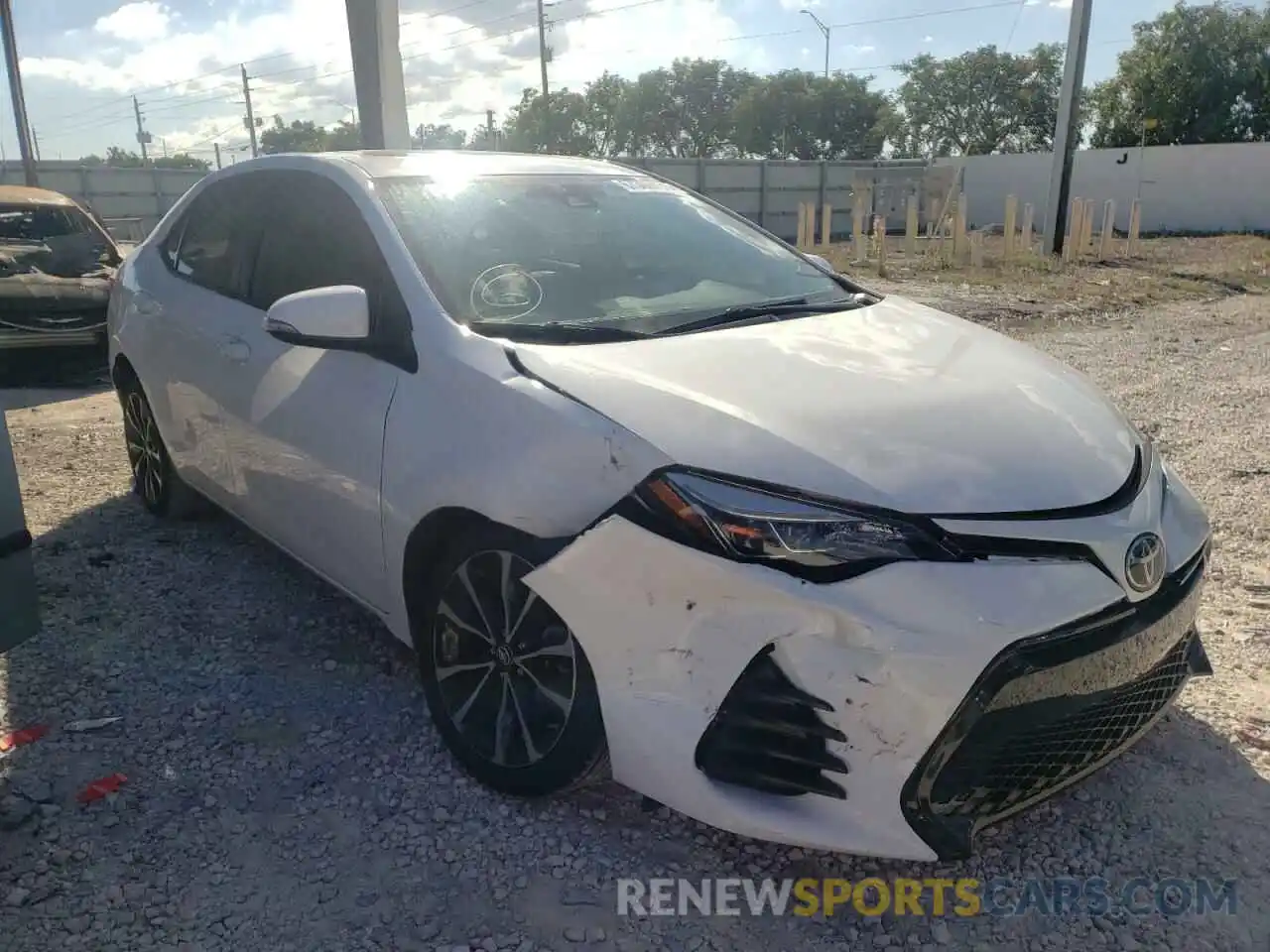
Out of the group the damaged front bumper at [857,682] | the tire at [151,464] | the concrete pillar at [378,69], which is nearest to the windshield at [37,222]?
the concrete pillar at [378,69]

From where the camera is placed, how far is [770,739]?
205cm

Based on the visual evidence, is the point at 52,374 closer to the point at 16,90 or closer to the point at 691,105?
the point at 16,90

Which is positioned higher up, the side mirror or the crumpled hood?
the side mirror

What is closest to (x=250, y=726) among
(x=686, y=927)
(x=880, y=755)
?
(x=686, y=927)

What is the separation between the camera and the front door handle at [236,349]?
3.46 meters

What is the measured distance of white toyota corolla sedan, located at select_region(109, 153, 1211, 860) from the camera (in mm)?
1979

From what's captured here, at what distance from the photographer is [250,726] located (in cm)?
301

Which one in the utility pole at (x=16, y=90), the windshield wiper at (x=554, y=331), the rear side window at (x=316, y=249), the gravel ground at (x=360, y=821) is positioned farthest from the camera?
the utility pole at (x=16, y=90)

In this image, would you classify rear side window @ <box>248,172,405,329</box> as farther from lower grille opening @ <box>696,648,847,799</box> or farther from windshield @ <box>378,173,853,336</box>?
lower grille opening @ <box>696,648,847,799</box>

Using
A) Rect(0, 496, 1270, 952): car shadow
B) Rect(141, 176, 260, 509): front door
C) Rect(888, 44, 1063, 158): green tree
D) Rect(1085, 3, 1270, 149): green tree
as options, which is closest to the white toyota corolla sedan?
Rect(0, 496, 1270, 952): car shadow

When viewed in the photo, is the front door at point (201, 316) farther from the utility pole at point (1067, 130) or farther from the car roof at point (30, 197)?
the utility pole at point (1067, 130)

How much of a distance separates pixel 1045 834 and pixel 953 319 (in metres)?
1.59

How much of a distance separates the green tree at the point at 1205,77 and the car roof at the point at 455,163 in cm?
4411

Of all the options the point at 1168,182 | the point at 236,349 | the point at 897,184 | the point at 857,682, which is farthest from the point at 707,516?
the point at 1168,182
